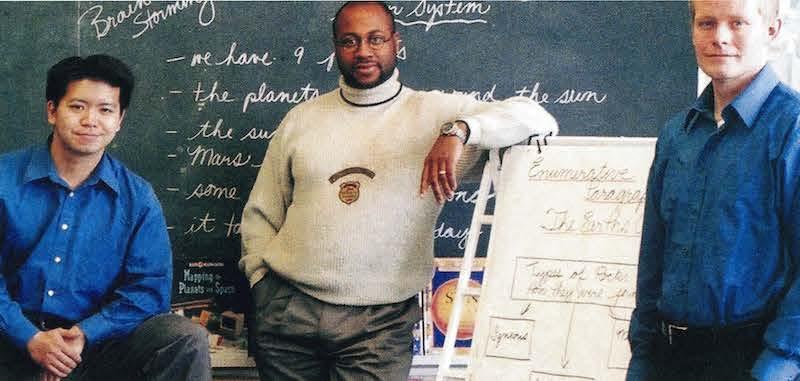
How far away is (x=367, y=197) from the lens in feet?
8.78

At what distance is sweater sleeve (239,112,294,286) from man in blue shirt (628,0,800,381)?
52.3 inches

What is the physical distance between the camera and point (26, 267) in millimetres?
2617

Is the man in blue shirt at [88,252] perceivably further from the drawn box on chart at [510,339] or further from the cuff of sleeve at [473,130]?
the cuff of sleeve at [473,130]

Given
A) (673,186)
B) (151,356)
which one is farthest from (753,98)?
(151,356)

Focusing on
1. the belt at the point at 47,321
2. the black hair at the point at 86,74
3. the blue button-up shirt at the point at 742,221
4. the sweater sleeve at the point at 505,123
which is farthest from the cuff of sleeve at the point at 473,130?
the belt at the point at 47,321

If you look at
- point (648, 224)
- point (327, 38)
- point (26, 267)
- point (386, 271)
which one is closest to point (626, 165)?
point (648, 224)

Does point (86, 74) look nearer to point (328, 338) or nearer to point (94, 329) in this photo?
point (94, 329)

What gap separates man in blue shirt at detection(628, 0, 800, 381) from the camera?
1.64m

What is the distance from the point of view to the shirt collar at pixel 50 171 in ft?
8.66

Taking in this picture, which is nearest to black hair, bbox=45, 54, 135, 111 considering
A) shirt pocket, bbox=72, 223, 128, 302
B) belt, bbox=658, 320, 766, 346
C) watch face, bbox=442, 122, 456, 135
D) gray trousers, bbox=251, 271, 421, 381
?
shirt pocket, bbox=72, 223, 128, 302

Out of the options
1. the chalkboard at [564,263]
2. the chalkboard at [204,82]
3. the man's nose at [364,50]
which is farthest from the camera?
the chalkboard at [204,82]

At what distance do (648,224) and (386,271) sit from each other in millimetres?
933

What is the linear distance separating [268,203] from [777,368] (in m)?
1.66

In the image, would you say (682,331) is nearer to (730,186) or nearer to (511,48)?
(730,186)
